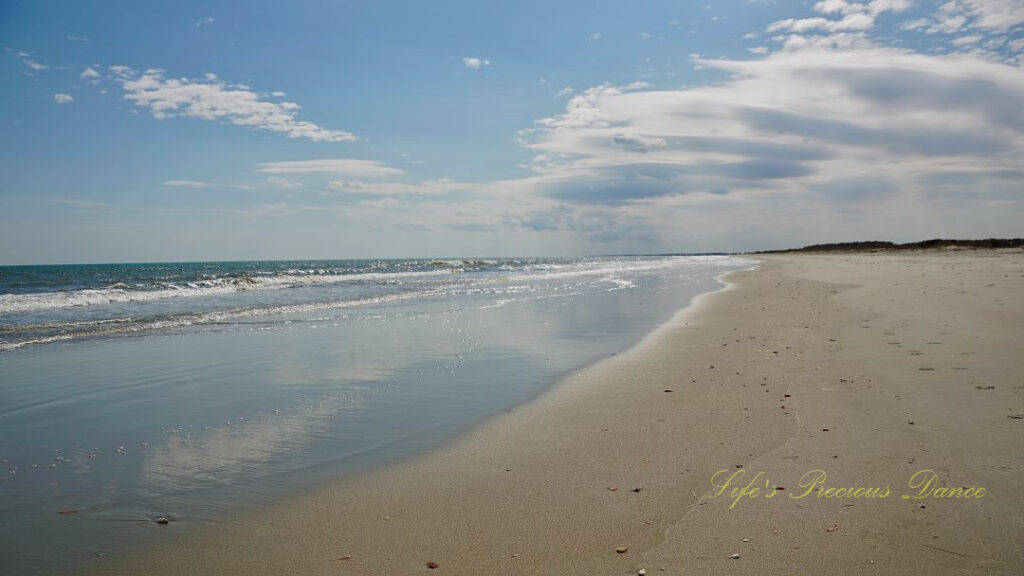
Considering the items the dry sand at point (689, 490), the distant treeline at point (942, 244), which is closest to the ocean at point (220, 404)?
the dry sand at point (689, 490)

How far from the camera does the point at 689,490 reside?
3953mm

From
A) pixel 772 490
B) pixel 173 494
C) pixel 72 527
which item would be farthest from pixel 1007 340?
pixel 72 527

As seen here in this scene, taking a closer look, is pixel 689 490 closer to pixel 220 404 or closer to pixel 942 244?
pixel 220 404

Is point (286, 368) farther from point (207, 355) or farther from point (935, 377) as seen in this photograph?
point (935, 377)

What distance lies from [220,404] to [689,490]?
5.33m

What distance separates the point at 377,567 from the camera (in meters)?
3.15

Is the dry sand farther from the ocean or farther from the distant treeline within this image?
the distant treeline

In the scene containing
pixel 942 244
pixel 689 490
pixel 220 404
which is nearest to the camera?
pixel 689 490

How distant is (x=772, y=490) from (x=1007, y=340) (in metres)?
6.75

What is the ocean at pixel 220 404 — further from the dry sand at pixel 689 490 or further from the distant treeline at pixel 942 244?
the distant treeline at pixel 942 244

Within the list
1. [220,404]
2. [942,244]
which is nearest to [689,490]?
[220,404]

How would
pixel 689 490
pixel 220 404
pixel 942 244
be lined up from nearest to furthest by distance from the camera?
pixel 689 490 → pixel 220 404 → pixel 942 244

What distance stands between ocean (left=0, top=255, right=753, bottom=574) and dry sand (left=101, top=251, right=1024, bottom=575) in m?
0.50

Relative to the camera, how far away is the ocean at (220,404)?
13.1 ft
